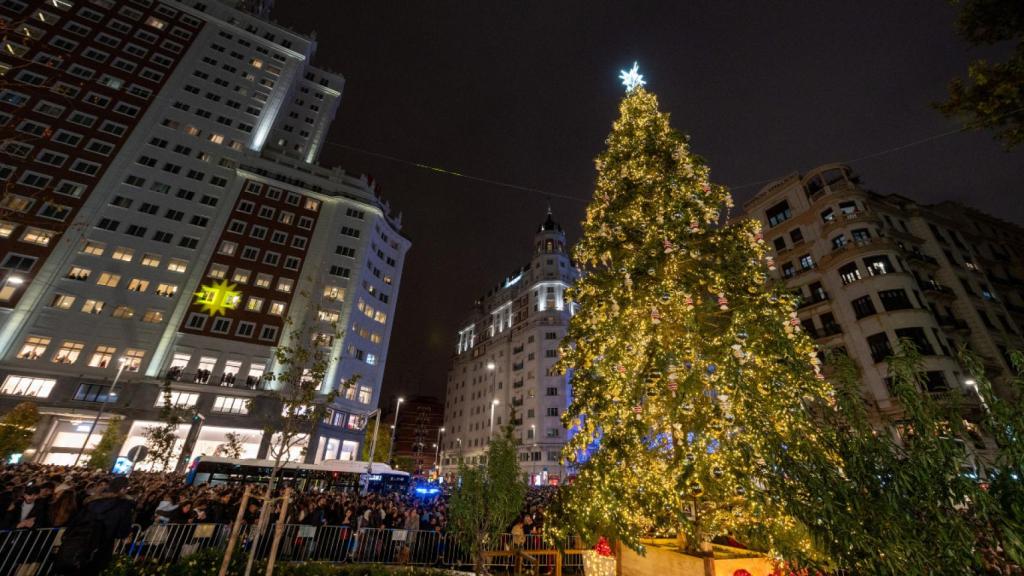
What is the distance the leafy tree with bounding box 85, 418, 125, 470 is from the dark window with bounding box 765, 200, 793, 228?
6701 cm

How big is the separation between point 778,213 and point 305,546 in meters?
47.6

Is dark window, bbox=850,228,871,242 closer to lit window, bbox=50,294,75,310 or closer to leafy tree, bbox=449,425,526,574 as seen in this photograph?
leafy tree, bbox=449,425,526,574

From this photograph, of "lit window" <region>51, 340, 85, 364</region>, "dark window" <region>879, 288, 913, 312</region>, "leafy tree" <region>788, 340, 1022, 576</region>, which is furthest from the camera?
"lit window" <region>51, 340, 85, 364</region>

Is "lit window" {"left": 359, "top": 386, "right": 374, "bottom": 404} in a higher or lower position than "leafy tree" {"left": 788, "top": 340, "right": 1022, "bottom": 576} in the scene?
higher

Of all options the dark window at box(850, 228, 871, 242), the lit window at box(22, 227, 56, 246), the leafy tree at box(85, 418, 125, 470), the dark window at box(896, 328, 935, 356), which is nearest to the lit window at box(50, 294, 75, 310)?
the lit window at box(22, 227, 56, 246)

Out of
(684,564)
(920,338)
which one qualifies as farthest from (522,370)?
(684,564)

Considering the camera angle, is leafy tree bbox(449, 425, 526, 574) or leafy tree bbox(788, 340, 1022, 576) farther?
leafy tree bbox(449, 425, 526, 574)

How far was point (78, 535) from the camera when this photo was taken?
7383 millimetres

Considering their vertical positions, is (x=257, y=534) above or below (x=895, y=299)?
below

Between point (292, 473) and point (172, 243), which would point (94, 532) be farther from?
point (172, 243)

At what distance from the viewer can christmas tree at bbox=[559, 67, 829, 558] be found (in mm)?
8391

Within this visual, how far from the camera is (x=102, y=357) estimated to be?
42969mm

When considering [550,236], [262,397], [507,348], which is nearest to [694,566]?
[262,397]

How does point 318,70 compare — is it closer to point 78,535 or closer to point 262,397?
point 262,397
